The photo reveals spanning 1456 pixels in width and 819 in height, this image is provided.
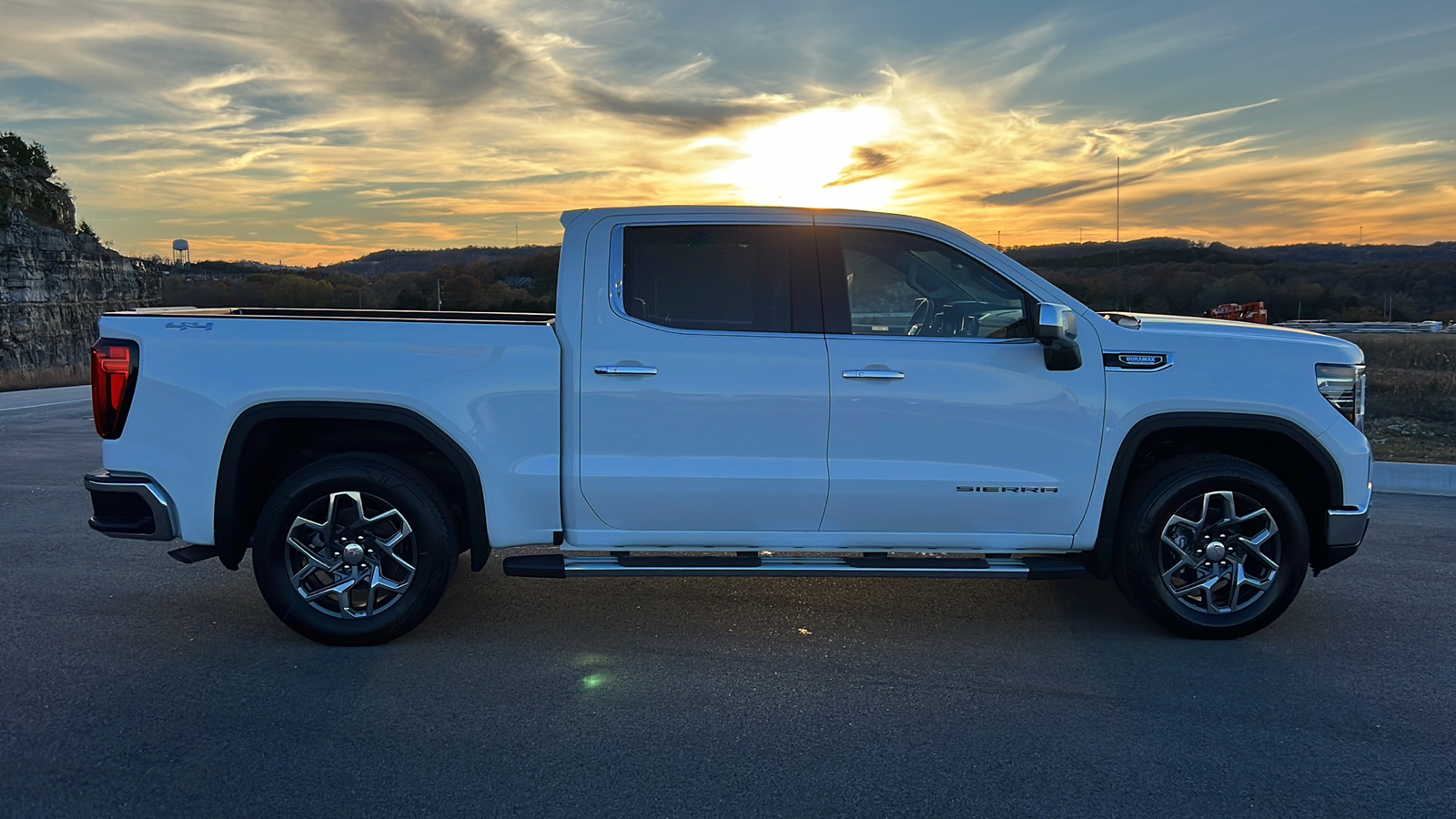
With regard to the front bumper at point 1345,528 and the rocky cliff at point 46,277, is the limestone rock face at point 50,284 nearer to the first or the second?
the rocky cliff at point 46,277

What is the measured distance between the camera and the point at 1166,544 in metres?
4.89

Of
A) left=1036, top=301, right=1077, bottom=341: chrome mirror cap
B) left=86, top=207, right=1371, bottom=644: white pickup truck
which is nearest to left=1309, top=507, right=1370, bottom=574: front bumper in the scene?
left=86, top=207, right=1371, bottom=644: white pickup truck

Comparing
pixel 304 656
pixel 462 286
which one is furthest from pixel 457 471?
pixel 462 286

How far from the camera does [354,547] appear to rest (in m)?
4.76

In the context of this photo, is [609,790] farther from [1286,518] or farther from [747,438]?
[1286,518]

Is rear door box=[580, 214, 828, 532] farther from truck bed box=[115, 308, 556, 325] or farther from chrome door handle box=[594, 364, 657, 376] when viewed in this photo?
truck bed box=[115, 308, 556, 325]

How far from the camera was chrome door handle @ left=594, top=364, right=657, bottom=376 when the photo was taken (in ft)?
15.4

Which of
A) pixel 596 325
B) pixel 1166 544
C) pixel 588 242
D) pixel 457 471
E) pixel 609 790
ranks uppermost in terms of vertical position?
pixel 588 242

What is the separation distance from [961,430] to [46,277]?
5023 centimetres

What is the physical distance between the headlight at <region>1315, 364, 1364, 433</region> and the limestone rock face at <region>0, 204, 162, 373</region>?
45.5m

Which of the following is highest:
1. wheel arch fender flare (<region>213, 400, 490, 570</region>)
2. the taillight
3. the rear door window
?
the rear door window

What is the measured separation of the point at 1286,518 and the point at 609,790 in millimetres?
3506

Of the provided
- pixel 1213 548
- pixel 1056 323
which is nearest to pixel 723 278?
pixel 1056 323

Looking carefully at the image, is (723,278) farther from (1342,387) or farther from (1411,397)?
(1411,397)
